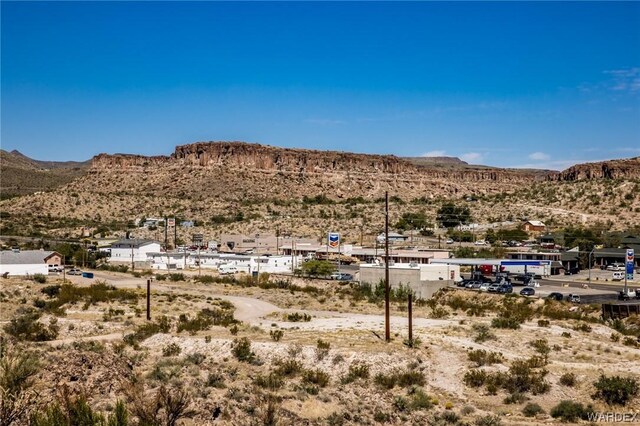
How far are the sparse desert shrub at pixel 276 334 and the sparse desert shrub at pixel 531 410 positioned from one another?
1137cm

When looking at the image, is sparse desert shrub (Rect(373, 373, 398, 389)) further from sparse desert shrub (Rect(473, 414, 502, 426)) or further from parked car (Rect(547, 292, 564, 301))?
parked car (Rect(547, 292, 564, 301))

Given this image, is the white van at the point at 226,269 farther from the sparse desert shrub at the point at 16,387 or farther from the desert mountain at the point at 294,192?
the sparse desert shrub at the point at 16,387

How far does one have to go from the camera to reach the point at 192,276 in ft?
202

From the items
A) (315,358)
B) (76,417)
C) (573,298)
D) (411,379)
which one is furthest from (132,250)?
(76,417)

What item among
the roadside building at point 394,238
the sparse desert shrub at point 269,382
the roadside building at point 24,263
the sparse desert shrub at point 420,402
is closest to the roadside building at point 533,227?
the roadside building at point 394,238

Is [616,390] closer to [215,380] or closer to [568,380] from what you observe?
[568,380]

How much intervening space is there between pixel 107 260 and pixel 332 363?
5209 centimetres

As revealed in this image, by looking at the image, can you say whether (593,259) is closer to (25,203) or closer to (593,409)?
(593,409)

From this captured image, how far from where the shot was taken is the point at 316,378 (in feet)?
74.8

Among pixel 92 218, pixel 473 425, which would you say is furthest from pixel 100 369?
pixel 92 218

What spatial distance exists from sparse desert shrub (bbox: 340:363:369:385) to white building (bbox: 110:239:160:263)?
51365 mm

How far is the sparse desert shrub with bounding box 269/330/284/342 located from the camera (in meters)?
28.6

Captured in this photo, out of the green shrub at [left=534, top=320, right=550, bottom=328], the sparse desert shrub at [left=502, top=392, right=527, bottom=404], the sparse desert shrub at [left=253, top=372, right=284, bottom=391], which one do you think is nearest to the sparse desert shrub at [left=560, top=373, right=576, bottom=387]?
the sparse desert shrub at [left=502, top=392, right=527, bottom=404]

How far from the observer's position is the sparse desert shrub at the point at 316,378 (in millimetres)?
22500
